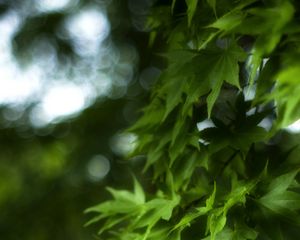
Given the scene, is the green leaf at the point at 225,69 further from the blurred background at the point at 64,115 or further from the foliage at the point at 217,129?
the blurred background at the point at 64,115

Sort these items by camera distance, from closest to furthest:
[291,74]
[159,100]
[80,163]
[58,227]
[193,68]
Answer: [291,74] → [193,68] → [159,100] → [58,227] → [80,163]

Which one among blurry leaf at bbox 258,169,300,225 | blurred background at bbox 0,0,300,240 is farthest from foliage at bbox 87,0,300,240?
blurred background at bbox 0,0,300,240

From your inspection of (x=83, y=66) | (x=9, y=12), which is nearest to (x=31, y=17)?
(x=9, y=12)

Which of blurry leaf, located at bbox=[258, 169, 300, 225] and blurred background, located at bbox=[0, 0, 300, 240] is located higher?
blurry leaf, located at bbox=[258, 169, 300, 225]

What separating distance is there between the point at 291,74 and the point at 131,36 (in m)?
2.61

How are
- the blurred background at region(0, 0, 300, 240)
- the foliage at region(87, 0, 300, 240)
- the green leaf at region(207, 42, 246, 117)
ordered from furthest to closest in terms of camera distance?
the blurred background at region(0, 0, 300, 240) < the green leaf at region(207, 42, 246, 117) < the foliage at region(87, 0, 300, 240)

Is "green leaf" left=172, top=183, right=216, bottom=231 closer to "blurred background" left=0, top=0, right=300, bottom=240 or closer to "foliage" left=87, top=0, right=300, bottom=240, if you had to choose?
"foliage" left=87, top=0, right=300, bottom=240

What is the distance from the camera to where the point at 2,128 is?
312cm

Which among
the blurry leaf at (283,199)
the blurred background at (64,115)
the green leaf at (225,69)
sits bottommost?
the blurred background at (64,115)

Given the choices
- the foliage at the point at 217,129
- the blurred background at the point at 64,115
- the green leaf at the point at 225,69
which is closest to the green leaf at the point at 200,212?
the foliage at the point at 217,129

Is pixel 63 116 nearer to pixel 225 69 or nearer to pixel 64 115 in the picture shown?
pixel 64 115

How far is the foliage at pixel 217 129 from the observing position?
769 mm

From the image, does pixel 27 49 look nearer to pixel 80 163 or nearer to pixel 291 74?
pixel 80 163

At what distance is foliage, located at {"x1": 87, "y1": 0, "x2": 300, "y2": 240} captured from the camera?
0.77m
